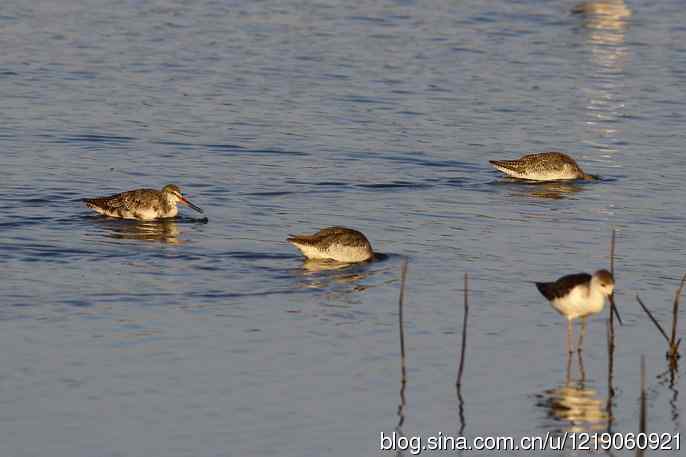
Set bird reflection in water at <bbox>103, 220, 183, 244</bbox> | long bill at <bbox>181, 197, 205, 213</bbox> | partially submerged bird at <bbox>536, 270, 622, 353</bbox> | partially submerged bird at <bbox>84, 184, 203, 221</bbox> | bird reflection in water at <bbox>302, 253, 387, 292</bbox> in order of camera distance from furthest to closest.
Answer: long bill at <bbox>181, 197, 205, 213</bbox>, partially submerged bird at <bbox>84, 184, 203, 221</bbox>, bird reflection in water at <bbox>103, 220, 183, 244</bbox>, bird reflection in water at <bbox>302, 253, 387, 292</bbox>, partially submerged bird at <bbox>536, 270, 622, 353</bbox>

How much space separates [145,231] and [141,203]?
2.11ft

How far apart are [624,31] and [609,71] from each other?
7911mm

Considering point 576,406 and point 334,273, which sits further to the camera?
point 334,273

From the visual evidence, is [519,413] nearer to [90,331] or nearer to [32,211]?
[90,331]

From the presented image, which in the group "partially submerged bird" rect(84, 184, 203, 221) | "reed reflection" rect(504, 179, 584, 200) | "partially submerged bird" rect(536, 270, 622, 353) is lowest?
"reed reflection" rect(504, 179, 584, 200)

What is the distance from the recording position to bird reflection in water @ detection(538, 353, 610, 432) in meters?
12.8

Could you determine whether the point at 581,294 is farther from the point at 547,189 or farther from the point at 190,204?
the point at 547,189

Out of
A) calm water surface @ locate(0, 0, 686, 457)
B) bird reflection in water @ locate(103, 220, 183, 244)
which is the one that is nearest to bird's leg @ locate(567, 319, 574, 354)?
calm water surface @ locate(0, 0, 686, 457)

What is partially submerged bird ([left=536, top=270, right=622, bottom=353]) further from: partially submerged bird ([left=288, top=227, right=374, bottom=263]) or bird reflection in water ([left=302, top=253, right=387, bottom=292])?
partially submerged bird ([left=288, top=227, right=374, bottom=263])

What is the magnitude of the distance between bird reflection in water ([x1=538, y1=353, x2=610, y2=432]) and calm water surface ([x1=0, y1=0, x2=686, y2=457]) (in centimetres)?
3

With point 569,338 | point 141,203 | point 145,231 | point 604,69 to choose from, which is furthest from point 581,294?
point 604,69

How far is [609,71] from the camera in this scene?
38875mm

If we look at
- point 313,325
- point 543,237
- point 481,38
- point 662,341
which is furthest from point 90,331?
point 481,38

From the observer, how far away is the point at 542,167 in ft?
83.5
